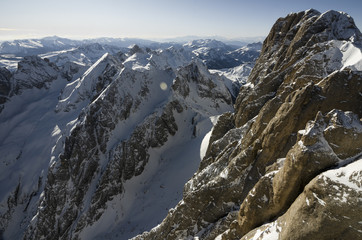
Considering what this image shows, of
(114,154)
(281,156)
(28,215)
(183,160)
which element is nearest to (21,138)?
(28,215)

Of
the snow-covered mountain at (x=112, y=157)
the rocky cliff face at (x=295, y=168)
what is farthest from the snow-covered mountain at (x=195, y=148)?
the snow-covered mountain at (x=112, y=157)

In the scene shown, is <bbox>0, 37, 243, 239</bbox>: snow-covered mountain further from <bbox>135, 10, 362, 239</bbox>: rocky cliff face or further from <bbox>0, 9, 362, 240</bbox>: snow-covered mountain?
<bbox>135, 10, 362, 239</bbox>: rocky cliff face

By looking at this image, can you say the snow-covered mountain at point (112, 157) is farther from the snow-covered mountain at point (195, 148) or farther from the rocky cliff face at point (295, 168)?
the rocky cliff face at point (295, 168)

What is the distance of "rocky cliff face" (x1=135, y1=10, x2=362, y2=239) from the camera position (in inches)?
438

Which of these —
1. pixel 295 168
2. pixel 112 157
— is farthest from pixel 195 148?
pixel 295 168

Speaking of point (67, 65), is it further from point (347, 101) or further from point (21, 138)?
point (347, 101)

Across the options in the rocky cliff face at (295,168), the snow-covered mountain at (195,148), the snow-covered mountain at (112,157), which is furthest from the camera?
the snow-covered mountain at (112,157)

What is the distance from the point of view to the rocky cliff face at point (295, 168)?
11.1 metres

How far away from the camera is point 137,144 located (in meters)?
60.7

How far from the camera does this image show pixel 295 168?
13750mm

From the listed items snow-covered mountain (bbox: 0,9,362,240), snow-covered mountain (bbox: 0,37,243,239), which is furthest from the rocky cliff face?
snow-covered mountain (bbox: 0,37,243,239)

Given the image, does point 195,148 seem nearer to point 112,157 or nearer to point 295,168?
point 112,157

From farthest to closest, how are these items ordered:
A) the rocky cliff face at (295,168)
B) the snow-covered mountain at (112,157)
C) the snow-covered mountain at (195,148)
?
the snow-covered mountain at (112,157) → the snow-covered mountain at (195,148) → the rocky cliff face at (295,168)

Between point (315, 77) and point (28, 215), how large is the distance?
83.0 metres
